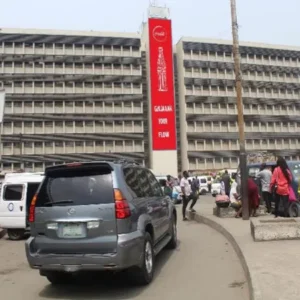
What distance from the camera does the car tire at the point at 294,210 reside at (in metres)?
12.1

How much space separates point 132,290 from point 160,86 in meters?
64.0

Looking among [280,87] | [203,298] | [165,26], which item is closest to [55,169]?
[203,298]

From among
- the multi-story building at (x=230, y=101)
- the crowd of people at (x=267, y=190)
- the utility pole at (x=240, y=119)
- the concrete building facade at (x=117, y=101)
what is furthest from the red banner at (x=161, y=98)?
the utility pole at (x=240, y=119)

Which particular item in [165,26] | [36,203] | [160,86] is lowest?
[36,203]

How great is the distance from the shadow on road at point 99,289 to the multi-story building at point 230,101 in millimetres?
68398

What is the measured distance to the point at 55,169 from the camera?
21.5 ft

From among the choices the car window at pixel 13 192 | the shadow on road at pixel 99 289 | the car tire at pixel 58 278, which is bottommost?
the shadow on road at pixel 99 289

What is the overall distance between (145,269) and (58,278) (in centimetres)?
146

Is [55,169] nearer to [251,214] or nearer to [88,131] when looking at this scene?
[251,214]

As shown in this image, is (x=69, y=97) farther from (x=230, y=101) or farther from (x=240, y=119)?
(x=240, y=119)

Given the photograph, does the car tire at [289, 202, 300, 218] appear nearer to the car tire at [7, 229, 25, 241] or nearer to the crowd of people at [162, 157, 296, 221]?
the crowd of people at [162, 157, 296, 221]

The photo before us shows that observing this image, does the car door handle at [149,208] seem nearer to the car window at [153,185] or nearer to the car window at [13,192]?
the car window at [153,185]

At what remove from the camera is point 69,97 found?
71.7m

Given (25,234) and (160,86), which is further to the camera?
(160,86)
